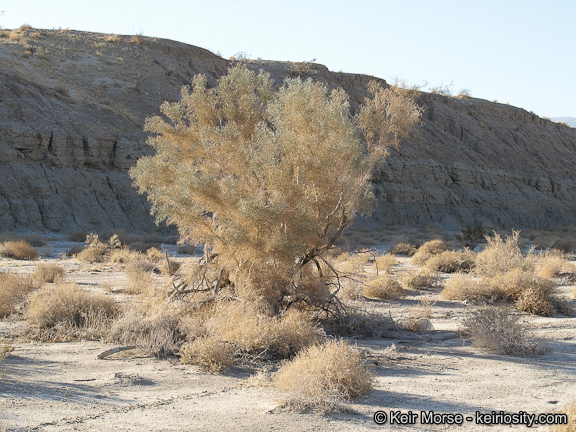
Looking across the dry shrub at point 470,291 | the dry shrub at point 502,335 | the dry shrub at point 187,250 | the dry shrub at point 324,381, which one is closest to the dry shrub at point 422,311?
the dry shrub at point 470,291

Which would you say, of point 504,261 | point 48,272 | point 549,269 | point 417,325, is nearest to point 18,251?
point 48,272

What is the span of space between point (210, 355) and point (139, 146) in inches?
1118

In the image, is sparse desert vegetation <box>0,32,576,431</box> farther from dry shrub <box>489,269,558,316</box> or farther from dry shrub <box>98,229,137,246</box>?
dry shrub <box>98,229,137,246</box>

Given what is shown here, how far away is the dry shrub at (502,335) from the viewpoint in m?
8.12

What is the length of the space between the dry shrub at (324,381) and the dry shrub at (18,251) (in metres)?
16.0

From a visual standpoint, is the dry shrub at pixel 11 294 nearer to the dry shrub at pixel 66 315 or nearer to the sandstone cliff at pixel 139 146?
the dry shrub at pixel 66 315

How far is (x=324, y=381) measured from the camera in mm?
5539

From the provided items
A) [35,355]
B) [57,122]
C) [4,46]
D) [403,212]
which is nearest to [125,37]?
[4,46]

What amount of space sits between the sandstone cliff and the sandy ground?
74.8ft

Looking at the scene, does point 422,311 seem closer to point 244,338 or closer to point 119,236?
point 244,338

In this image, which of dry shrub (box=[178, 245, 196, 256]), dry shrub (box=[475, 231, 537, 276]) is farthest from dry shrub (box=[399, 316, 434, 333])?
dry shrub (box=[178, 245, 196, 256])

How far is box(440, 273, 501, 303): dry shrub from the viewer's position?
13203 mm

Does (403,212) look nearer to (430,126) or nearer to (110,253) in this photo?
(430,126)

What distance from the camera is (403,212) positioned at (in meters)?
44.1
